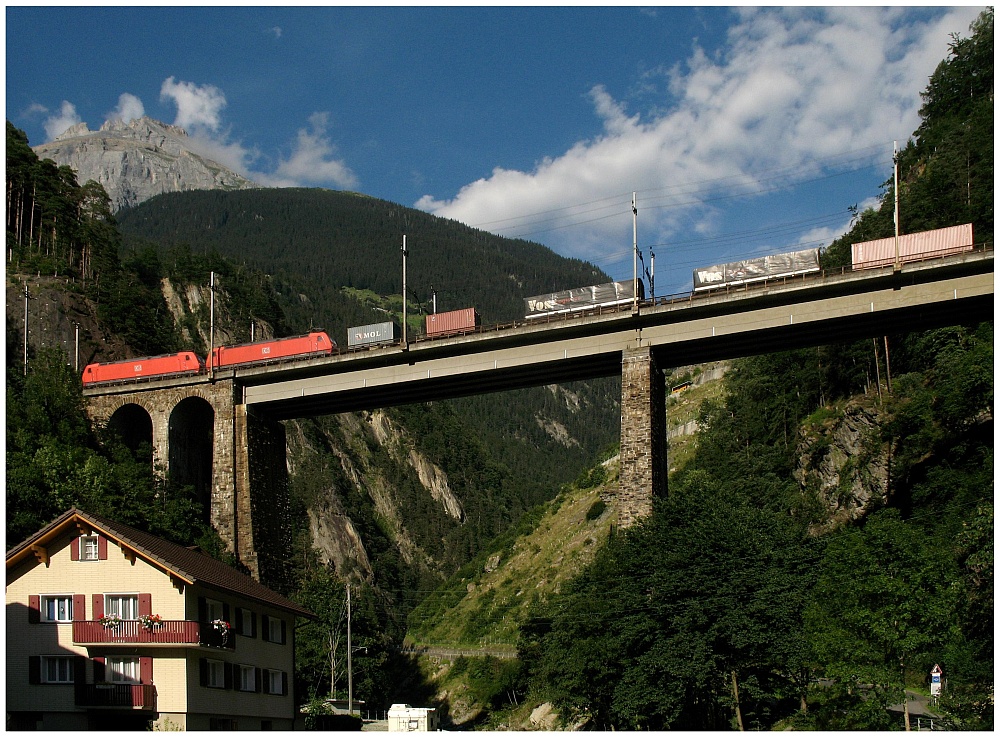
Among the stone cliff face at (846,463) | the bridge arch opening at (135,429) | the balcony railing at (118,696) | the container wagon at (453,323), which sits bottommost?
the balcony railing at (118,696)

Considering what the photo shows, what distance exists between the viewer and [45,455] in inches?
2657

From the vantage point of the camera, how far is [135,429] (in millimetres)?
83000

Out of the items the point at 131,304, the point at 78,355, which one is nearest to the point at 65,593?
the point at 78,355

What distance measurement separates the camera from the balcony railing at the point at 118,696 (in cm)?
4169

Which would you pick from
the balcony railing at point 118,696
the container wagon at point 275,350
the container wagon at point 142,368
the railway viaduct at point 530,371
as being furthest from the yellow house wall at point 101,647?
the container wagon at point 142,368

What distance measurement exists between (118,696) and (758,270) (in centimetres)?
4233

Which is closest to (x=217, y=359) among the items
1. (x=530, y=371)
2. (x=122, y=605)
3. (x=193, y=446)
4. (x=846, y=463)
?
(x=193, y=446)

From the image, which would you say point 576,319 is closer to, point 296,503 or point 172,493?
point 172,493

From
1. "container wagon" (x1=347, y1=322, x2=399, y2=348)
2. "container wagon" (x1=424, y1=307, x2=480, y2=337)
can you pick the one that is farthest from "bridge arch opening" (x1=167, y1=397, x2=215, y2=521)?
"container wagon" (x1=424, y1=307, x2=480, y2=337)

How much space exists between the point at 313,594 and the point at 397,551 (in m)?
80.0

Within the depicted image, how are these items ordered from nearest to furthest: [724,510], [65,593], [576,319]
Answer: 1. [65,593]
2. [724,510]
3. [576,319]

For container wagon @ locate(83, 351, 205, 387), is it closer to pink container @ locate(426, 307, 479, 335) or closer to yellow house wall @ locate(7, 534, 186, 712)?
pink container @ locate(426, 307, 479, 335)

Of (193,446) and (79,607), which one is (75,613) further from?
(193,446)

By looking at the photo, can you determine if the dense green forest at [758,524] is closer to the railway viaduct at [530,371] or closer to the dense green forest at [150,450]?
the dense green forest at [150,450]
